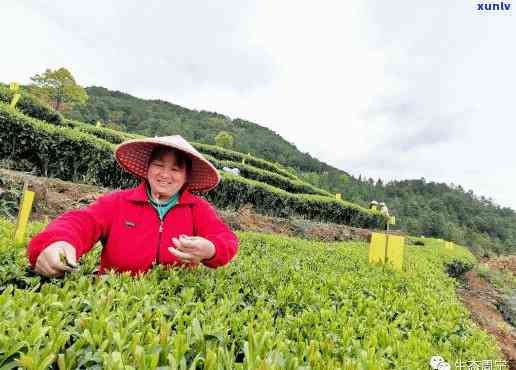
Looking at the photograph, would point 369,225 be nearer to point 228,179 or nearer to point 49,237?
point 228,179

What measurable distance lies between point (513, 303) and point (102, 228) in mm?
12669

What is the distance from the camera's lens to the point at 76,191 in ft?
21.9

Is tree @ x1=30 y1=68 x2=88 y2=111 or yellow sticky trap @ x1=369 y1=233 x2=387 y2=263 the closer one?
yellow sticky trap @ x1=369 y1=233 x2=387 y2=263

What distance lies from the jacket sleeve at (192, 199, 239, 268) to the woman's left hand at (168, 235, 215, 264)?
133mm

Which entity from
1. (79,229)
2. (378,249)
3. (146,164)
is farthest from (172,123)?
(79,229)

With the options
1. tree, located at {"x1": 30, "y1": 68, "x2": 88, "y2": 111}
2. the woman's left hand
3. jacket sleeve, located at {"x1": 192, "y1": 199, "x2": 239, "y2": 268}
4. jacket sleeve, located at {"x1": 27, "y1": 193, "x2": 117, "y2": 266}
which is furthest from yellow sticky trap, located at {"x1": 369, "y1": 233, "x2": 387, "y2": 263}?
tree, located at {"x1": 30, "y1": 68, "x2": 88, "y2": 111}

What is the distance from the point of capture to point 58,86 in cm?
3681

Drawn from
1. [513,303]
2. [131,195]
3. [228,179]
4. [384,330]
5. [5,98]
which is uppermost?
[5,98]

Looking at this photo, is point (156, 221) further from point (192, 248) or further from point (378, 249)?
point (378, 249)

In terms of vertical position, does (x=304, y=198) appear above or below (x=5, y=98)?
below

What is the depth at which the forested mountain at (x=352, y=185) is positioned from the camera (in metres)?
47.9

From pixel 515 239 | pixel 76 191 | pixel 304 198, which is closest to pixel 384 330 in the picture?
pixel 76 191

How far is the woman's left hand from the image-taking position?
198cm

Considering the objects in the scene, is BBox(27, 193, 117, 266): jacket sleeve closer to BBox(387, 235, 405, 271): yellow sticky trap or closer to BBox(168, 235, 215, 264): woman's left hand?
BBox(168, 235, 215, 264): woman's left hand
